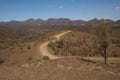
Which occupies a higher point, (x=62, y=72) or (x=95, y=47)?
(x=95, y=47)

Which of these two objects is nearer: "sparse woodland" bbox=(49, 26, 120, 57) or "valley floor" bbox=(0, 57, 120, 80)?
"valley floor" bbox=(0, 57, 120, 80)

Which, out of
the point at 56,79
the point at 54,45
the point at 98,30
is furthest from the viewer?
the point at 54,45

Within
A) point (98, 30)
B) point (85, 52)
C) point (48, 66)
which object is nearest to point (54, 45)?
point (85, 52)

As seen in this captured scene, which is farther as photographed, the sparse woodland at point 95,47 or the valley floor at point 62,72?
the sparse woodland at point 95,47

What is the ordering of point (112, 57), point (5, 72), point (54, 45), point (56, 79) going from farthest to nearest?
point (54, 45), point (112, 57), point (5, 72), point (56, 79)

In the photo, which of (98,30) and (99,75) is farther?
(98,30)

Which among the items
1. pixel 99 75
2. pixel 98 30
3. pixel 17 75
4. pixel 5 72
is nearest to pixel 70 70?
pixel 99 75

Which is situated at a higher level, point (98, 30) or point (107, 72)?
point (98, 30)

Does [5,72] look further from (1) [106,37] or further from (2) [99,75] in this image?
(1) [106,37]

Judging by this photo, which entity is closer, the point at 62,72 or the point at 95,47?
the point at 62,72
